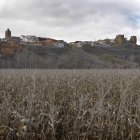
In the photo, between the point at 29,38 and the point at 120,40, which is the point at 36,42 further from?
the point at 120,40

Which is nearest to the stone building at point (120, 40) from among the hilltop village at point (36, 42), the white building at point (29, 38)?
the hilltop village at point (36, 42)

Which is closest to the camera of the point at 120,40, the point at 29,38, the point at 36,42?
the point at 36,42

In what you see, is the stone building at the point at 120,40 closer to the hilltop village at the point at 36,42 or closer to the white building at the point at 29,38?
the hilltop village at the point at 36,42

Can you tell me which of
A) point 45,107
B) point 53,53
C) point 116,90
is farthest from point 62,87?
point 53,53

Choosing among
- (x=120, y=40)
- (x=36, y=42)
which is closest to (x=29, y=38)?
(x=36, y=42)

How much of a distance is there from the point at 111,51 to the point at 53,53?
1866cm

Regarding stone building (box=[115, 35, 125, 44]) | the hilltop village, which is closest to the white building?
the hilltop village

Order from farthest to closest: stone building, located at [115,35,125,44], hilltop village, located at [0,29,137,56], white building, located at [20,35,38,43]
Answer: stone building, located at [115,35,125,44]
white building, located at [20,35,38,43]
hilltop village, located at [0,29,137,56]

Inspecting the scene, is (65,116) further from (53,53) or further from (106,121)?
(53,53)

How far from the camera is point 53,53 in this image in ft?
212

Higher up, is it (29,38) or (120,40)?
(120,40)

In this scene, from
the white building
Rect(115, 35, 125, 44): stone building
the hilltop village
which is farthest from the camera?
Rect(115, 35, 125, 44): stone building

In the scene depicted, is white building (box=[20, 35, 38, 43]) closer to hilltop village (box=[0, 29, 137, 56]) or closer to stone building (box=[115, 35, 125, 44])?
hilltop village (box=[0, 29, 137, 56])

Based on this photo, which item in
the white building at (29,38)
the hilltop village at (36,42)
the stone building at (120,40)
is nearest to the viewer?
the hilltop village at (36,42)
